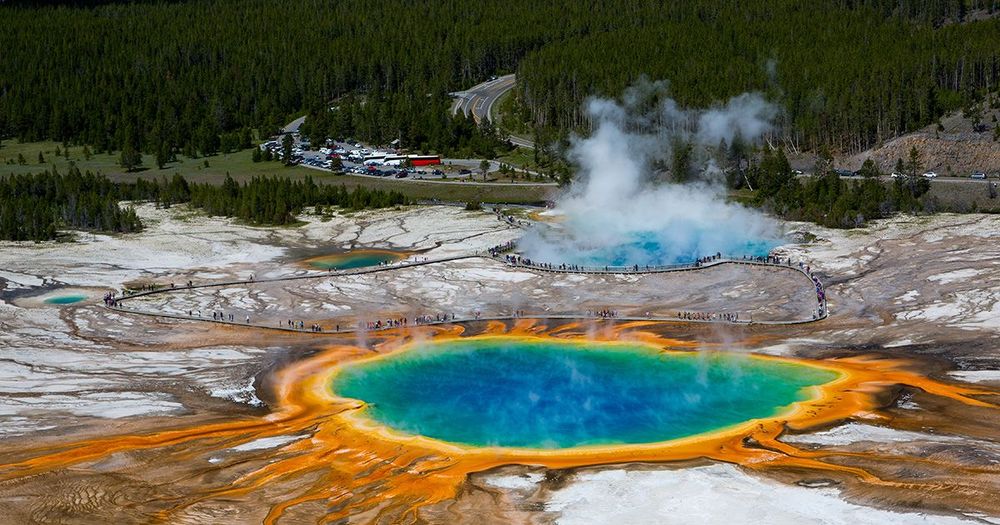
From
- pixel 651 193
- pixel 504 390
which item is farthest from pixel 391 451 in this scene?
pixel 651 193

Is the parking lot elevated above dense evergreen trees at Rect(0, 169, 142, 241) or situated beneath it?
elevated above

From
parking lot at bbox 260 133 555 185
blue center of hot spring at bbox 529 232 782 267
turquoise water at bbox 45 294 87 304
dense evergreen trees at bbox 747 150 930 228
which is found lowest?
turquoise water at bbox 45 294 87 304

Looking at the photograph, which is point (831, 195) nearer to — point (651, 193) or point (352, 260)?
point (651, 193)

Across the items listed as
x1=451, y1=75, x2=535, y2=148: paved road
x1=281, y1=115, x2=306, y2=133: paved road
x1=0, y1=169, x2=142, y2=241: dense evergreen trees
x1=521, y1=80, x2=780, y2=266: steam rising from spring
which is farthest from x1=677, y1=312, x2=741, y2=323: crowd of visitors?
x1=281, y1=115, x2=306, y2=133: paved road

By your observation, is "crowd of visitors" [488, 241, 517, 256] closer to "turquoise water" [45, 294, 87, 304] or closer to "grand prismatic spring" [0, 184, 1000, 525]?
"grand prismatic spring" [0, 184, 1000, 525]

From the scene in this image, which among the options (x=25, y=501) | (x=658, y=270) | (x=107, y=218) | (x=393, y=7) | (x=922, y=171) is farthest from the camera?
(x=393, y=7)

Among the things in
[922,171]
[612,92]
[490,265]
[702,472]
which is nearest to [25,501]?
[702,472]

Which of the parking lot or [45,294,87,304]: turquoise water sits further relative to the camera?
Answer: the parking lot

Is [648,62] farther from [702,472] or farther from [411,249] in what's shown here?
[702,472]
